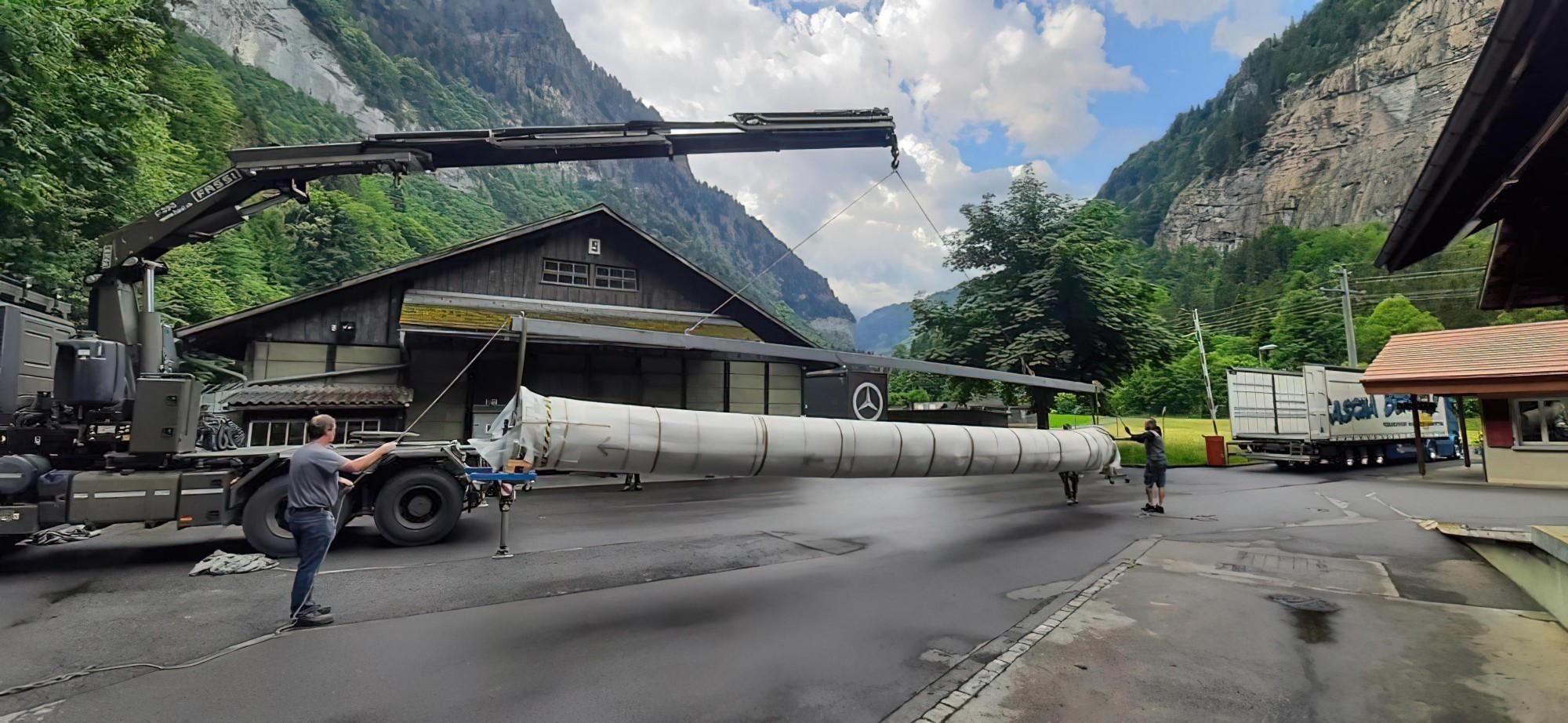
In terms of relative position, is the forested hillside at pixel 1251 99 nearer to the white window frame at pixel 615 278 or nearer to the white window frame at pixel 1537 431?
the white window frame at pixel 1537 431

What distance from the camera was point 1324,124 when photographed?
123 m

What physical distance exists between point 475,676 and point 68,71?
17.3m

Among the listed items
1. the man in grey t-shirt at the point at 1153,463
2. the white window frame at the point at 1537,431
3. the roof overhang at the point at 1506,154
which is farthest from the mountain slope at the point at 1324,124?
the roof overhang at the point at 1506,154

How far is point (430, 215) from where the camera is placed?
252 ft

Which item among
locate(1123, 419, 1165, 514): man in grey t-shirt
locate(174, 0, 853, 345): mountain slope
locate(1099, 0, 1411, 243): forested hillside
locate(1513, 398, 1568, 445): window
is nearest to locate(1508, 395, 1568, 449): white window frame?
locate(1513, 398, 1568, 445): window

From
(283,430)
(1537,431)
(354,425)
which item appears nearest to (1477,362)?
(1537,431)

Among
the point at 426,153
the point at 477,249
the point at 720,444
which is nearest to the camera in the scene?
the point at 720,444

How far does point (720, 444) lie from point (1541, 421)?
74.4ft

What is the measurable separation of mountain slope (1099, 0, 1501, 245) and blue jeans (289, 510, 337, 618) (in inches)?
4189

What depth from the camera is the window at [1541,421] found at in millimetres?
16688

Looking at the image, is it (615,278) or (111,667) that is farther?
(615,278)

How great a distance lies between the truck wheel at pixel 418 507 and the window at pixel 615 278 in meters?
12.2

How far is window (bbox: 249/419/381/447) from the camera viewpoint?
15.9 metres

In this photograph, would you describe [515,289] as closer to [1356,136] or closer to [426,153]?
[426,153]
